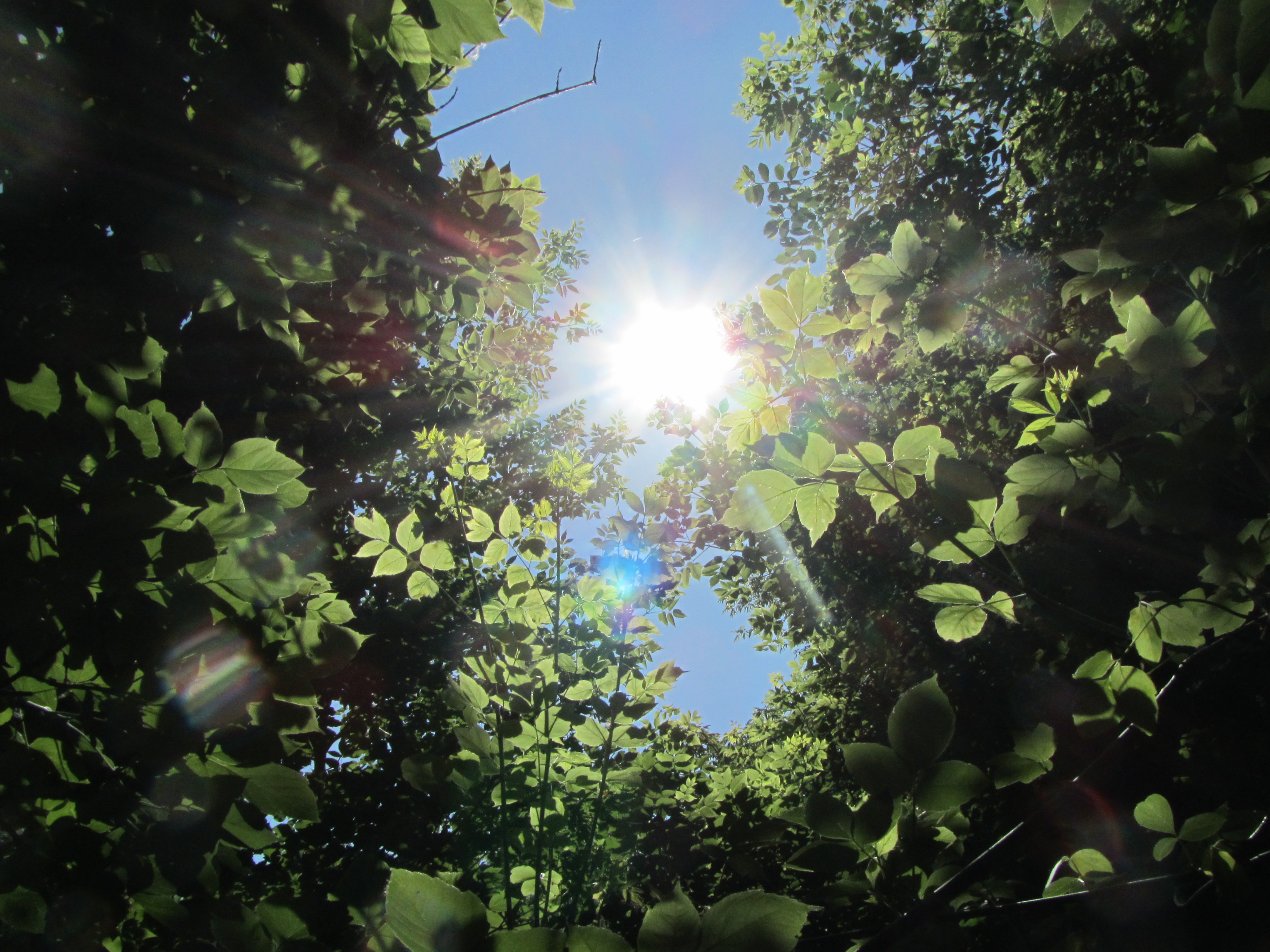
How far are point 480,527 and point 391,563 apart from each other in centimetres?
26

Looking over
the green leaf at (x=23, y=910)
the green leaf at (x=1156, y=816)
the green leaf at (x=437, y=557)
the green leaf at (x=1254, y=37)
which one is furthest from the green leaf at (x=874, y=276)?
the green leaf at (x=23, y=910)

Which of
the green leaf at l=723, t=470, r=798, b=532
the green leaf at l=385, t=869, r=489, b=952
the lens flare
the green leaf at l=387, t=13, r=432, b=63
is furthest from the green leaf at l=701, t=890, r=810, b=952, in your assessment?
the green leaf at l=387, t=13, r=432, b=63

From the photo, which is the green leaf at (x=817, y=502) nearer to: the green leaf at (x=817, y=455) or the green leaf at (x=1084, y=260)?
the green leaf at (x=817, y=455)

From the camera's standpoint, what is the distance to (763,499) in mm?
1005

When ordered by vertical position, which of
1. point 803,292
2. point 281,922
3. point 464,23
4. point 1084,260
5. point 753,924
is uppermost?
point 464,23

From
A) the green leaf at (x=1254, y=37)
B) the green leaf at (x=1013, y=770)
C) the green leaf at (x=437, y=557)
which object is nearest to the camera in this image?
the green leaf at (x=1254, y=37)

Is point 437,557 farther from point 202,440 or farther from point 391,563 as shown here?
point 202,440

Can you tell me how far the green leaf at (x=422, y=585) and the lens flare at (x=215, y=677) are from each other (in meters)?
0.51

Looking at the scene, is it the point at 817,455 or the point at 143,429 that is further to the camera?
the point at 143,429

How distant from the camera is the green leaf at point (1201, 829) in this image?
2.69 ft

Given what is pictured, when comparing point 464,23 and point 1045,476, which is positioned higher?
point 464,23

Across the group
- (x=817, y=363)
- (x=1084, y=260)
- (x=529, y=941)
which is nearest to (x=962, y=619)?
(x=817, y=363)

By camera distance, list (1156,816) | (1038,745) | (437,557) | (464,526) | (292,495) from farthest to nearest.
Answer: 1. (464,526)
2. (437,557)
3. (292,495)
4. (1156,816)
5. (1038,745)

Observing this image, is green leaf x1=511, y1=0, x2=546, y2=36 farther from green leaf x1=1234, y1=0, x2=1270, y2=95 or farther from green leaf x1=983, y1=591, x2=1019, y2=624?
green leaf x1=983, y1=591, x2=1019, y2=624
